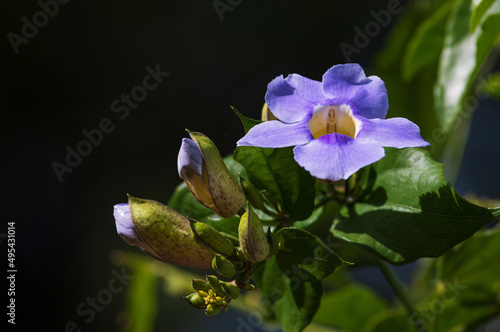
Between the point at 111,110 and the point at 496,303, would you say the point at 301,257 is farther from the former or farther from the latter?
the point at 111,110

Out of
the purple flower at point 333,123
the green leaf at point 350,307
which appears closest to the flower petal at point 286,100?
the purple flower at point 333,123

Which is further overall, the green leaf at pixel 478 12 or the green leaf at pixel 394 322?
the green leaf at pixel 394 322

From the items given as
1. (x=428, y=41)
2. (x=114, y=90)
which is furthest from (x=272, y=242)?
(x=114, y=90)

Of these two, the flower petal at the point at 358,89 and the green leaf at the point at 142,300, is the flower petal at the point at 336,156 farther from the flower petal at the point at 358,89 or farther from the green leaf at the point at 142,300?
the green leaf at the point at 142,300

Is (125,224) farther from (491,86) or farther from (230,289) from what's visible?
(491,86)

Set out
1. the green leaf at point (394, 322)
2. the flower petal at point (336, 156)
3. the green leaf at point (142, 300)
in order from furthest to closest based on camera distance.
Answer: the green leaf at point (142, 300), the green leaf at point (394, 322), the flower petal at point (336, 156)
